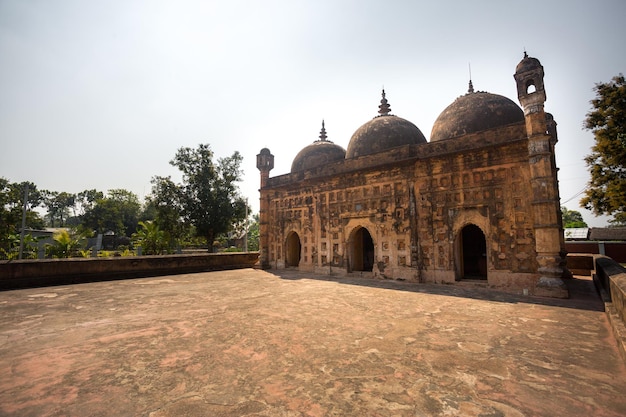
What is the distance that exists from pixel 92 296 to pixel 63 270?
3259mm

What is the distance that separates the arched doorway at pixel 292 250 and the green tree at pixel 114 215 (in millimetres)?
37421

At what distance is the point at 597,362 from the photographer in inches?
131

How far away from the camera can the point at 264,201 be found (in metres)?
15.1

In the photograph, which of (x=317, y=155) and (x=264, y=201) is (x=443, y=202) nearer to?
(x=317, y=155)

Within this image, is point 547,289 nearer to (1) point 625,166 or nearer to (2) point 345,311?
(2) point 345,311

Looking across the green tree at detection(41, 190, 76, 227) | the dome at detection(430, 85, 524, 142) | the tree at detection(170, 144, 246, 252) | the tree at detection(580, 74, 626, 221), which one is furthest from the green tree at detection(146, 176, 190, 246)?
the green tree at detection(41, 190, 76, 227)

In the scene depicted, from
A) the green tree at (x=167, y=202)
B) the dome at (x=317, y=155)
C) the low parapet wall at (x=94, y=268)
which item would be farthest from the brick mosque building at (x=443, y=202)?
the green tree at (x=167, y=202)

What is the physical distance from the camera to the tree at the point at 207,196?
20469 millimetres

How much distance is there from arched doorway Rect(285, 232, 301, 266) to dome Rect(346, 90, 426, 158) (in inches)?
191

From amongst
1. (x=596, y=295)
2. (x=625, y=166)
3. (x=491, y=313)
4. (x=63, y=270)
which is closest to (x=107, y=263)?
(x=63, y=270)

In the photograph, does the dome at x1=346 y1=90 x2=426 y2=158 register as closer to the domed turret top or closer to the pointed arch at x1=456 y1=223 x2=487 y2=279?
the pointed arch at x1=456 y1=223 x2=487 y2=279

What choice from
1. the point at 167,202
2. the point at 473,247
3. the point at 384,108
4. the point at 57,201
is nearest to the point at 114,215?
the point at 57,201

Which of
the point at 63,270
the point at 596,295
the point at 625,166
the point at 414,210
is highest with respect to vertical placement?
the point at 625,166

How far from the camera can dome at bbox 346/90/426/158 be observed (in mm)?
12234
